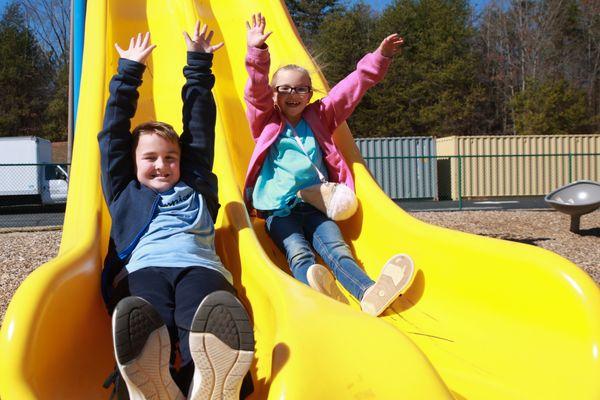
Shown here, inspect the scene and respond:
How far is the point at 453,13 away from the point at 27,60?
21.7 metres

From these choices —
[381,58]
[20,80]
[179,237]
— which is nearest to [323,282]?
[179,237]

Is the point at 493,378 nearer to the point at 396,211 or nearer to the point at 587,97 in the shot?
the point at 396,211

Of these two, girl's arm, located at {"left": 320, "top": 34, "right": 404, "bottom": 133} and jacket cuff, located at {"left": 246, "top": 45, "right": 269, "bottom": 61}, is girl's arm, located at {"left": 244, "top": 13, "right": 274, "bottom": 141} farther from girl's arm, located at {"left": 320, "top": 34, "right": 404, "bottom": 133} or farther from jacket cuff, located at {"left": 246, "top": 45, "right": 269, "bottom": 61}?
girl's arm, located at {"left": 320, "top": 34, "right": 404, "bottom": 133}

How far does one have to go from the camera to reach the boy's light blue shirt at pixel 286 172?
3.23 meters

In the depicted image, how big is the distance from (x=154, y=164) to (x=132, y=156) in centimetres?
13

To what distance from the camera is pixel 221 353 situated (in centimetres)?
161

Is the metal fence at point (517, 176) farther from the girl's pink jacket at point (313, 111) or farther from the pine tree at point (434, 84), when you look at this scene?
the girl's pink jacket at point (313, 111)

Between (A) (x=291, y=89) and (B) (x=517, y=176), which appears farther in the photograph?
(B) (x=517, y=176)

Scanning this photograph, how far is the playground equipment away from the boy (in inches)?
261

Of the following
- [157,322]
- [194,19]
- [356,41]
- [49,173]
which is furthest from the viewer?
[356,41]

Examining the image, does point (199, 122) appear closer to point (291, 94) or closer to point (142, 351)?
point (291, 94)

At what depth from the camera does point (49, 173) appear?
49.5 feet

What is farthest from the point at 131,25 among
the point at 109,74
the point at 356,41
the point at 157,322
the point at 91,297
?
the point at 356,41

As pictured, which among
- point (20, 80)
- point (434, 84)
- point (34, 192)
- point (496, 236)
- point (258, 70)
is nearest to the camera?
point (258, 70)
